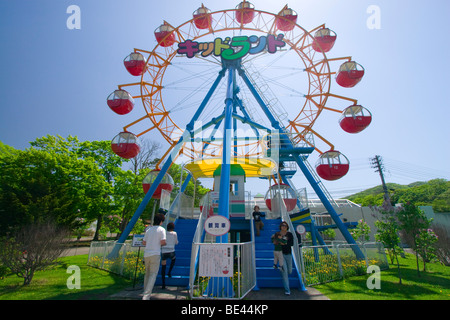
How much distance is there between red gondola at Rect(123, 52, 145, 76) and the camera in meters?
13.6

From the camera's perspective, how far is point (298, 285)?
6.50 meters

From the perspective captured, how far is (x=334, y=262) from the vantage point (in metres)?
8.19

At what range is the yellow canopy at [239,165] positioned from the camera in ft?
39.4

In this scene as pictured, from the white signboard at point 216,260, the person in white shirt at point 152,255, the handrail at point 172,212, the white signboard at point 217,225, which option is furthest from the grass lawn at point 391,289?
the handrail at point 172,212

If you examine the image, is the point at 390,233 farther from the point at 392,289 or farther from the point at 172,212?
the point at 172,212

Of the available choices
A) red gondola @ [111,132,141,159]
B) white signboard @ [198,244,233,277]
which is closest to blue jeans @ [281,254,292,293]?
white signboard @ [198,244,233,277]

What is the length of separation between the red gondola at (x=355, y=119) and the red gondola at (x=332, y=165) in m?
1.44

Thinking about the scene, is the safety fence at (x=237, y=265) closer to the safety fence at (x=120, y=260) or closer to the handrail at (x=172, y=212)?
the safety fence at (x=120, y=260)

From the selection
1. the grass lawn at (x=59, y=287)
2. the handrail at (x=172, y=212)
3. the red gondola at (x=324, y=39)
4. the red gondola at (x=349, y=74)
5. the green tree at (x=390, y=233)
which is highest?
the red gondola at (x=324, y=39)

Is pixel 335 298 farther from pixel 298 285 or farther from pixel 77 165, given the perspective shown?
pixel 77 165

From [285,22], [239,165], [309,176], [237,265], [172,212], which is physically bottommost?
[237,265]

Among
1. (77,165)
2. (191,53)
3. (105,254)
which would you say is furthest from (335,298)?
(77,165)

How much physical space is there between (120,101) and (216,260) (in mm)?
10484

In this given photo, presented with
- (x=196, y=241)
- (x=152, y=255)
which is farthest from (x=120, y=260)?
(x=152, y=255)
